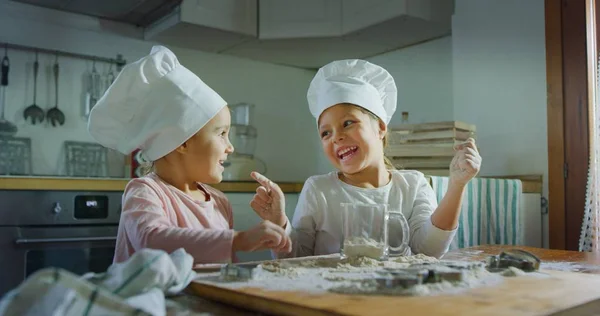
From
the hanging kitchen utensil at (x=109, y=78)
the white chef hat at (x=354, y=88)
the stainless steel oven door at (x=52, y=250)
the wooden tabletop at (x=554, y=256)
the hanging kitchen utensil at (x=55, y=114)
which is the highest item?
the hanging kitchen utensil at (x=109, y=78)

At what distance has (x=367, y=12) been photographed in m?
2.38

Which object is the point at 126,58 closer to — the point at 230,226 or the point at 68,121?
the point at 68,121

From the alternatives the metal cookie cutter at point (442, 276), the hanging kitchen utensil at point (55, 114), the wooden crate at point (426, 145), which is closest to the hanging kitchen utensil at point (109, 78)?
the hanging kitchen utensil at point (55, 114)

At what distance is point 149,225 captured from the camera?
0.82 meters

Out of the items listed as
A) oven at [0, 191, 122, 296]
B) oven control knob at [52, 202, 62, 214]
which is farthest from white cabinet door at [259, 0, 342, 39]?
oven control knob at [52, 202, 62, 214]

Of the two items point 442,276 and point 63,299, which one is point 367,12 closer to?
point 442,276

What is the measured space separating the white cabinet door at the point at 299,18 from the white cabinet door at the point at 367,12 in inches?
1.7

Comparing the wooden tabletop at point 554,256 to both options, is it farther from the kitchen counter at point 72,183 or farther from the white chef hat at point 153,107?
the kitchen counter at point 72,183

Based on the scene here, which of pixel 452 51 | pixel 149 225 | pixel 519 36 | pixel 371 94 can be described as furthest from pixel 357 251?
pixel 452 51

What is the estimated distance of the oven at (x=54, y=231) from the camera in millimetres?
1907

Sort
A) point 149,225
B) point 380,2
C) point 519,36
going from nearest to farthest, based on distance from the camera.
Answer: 1. point 149,225
2. point 519,36
3. point 380,2

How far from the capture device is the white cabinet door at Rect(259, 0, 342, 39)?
2.54m

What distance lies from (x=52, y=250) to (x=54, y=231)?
0.07 meters

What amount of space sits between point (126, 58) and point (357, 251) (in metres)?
2.15
